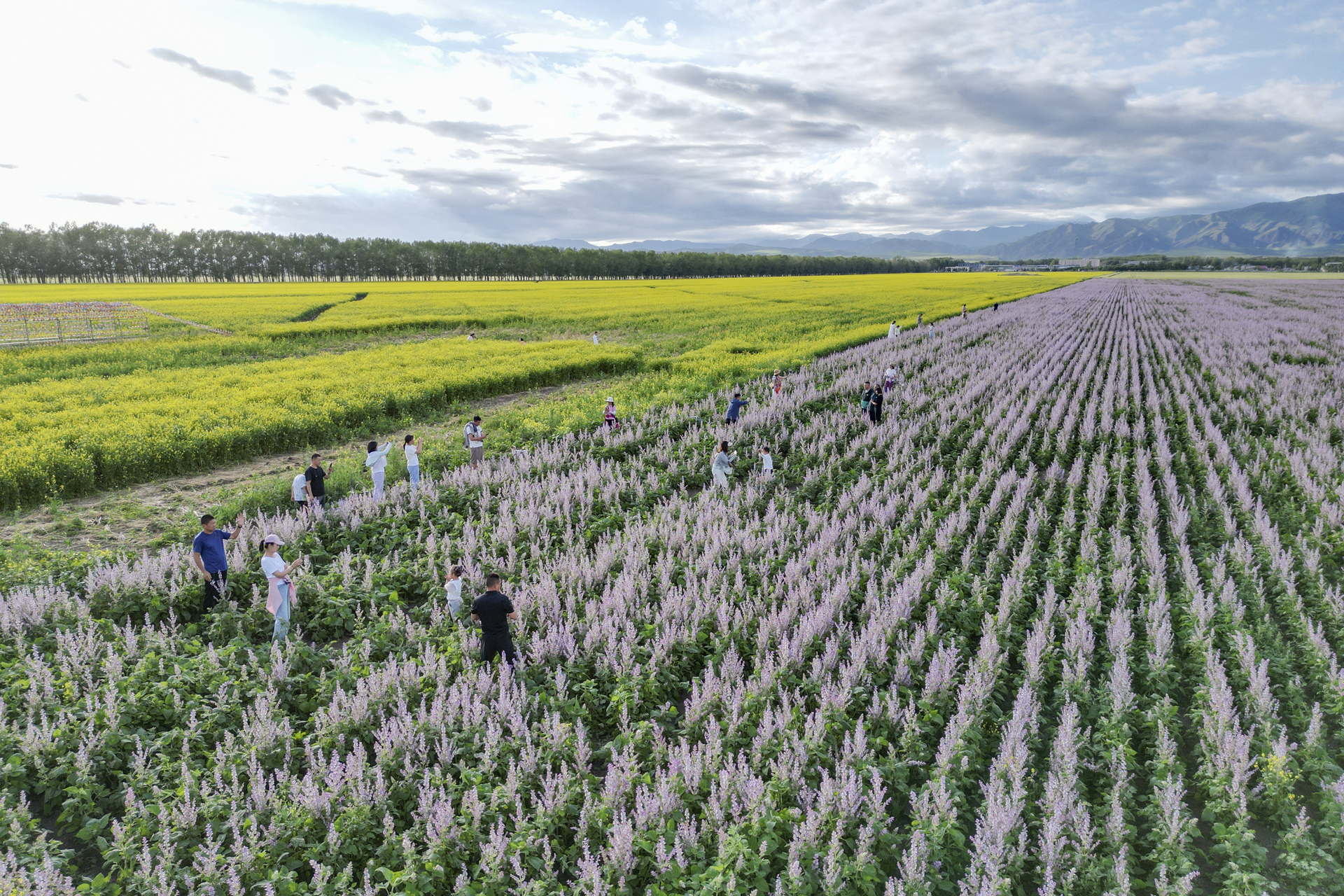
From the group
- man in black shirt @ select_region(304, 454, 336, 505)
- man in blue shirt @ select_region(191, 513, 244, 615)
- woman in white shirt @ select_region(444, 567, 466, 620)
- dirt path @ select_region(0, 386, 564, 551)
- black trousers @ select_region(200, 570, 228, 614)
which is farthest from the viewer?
man in black shirt @ select_region(304, 454, 336, 505)

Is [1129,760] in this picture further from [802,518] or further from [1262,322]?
[1262,322]

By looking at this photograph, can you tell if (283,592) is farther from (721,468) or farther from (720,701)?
(721,468)

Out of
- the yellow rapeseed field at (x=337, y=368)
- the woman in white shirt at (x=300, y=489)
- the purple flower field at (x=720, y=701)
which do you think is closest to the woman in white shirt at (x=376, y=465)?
the purple flower field at (x=720, y=701)

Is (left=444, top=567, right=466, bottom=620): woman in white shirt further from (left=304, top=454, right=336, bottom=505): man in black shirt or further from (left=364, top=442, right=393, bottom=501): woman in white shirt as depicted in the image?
(left=364, top=442, right=393, bottom=501): woman in white shirt

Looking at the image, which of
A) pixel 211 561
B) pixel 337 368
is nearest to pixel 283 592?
pixel 211 561

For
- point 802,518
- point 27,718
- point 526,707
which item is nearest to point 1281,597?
point 802,518

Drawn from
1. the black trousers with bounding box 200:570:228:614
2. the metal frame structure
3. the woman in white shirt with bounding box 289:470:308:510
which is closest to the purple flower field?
the black trousers with bounding box 200:570:228:614
